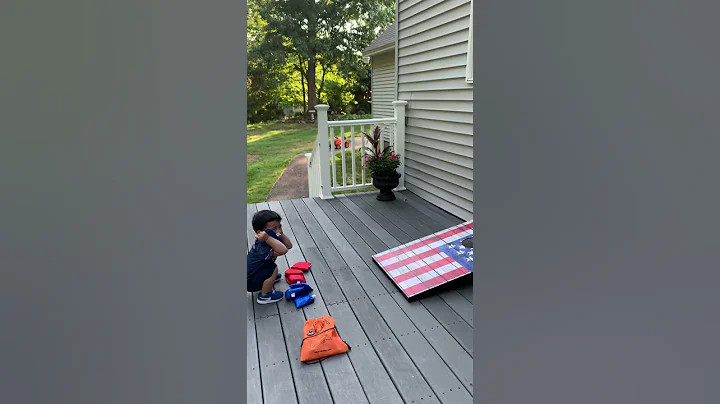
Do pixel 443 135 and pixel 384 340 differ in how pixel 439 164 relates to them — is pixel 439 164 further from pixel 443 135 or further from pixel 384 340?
pixel 384 340

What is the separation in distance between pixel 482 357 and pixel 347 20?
1757 cm

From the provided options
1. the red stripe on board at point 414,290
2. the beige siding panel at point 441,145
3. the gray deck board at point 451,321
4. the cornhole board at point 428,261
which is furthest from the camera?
the beige siding panel at point 441,145

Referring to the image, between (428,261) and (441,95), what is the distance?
2.17 metres

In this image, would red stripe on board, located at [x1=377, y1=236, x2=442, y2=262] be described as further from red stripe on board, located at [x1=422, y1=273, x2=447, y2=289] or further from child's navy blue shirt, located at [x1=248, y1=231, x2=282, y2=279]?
child's navy blue shirt, located at [x1=248, y1=231, x2=282, y2=279]

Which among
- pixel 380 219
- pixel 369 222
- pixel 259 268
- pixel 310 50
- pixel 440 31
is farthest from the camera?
pixel 310 50

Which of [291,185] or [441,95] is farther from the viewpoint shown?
[291,185]

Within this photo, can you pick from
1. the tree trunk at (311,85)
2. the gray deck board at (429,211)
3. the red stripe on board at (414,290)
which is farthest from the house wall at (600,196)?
the tree trunk at (311,85)

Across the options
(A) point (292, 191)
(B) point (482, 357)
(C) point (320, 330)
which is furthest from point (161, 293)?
(A) point (292, 191)

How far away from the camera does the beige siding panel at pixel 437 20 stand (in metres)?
4.09

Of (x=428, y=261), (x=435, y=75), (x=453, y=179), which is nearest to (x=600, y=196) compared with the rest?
(x=428, y=261)

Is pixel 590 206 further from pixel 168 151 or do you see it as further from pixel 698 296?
pixel 168 151

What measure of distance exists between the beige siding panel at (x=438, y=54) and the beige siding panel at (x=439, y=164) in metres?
1.05

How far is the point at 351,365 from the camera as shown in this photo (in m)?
2.06

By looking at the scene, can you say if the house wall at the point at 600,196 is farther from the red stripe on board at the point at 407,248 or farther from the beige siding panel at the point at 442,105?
the beige siding panel at the point at 442,105
